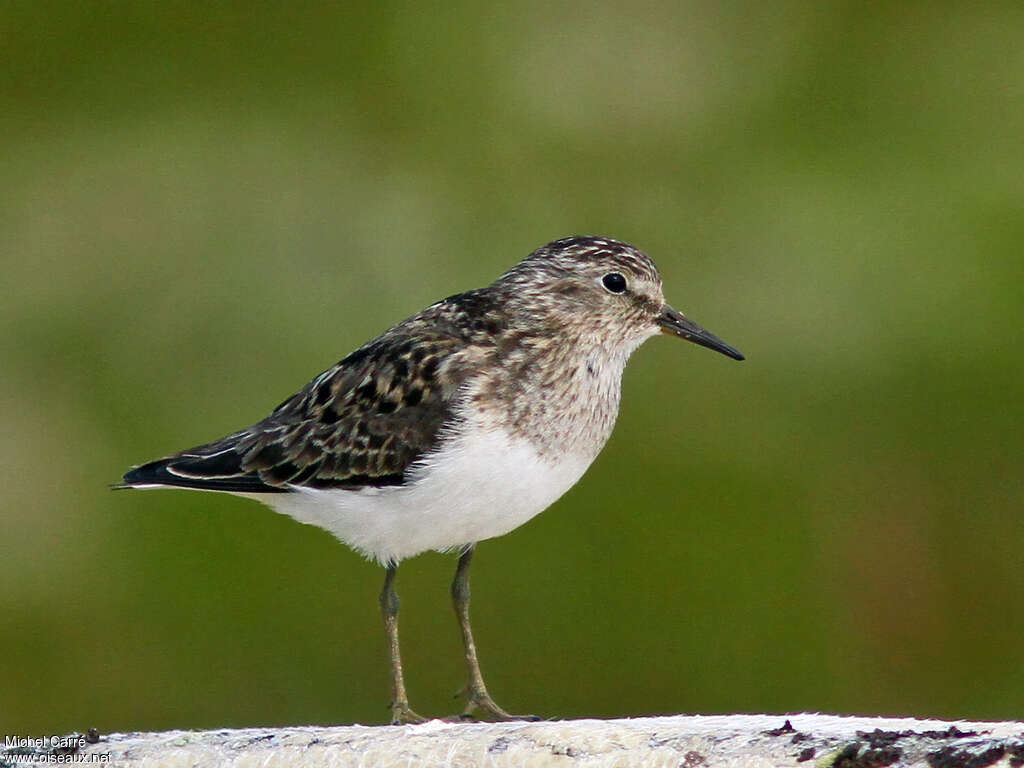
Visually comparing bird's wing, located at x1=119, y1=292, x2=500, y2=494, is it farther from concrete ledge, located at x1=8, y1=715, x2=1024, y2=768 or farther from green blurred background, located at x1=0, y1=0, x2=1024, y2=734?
green blurred background, located at x1=0, y1=0, x2=1024, y2=734

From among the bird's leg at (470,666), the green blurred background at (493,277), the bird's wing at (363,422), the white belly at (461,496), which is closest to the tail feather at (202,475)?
the bird's wing at (363,422)

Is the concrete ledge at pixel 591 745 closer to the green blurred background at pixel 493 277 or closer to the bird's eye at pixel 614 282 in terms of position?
the bird's eye at pixel 614 282

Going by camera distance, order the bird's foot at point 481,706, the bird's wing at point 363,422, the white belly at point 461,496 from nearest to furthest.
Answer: the white belly at point 461,496 → the bird's wing at point 363,422 → the bird's foot at point 481,706

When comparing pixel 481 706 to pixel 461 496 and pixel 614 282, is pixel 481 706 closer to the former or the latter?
pixel 461 496

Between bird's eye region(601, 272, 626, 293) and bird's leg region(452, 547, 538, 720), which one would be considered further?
bird's eye region(601, 272, 626, 293)

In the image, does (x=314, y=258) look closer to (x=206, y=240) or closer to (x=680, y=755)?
(x=206, y=240)

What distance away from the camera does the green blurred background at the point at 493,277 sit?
1062 centimetres

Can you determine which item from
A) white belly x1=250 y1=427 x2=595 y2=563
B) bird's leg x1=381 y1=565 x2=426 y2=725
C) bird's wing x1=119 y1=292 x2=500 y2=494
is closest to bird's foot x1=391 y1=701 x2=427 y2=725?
bird's leg x1=381 y1=565 x2=426 y2=725

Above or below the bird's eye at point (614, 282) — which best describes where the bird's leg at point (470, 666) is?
below

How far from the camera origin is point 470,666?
23.0 feet

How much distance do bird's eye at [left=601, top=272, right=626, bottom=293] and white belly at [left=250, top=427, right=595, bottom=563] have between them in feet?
2.60

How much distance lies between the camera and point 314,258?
12.4 meters

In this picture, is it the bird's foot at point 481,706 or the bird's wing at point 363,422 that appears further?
the bird's foot at point 481,706

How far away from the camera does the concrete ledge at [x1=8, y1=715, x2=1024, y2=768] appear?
15.9 ft
